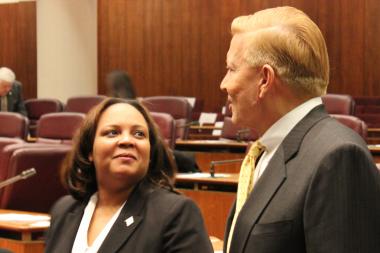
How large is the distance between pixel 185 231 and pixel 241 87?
3.37ft

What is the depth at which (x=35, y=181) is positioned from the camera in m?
5.00

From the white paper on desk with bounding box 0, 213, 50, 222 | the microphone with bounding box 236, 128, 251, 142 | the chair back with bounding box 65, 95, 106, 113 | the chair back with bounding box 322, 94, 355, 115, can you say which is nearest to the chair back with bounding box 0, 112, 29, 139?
the microphone with bounding box 236, 128, 251, 142

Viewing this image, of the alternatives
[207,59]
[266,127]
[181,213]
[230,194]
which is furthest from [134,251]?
[207,59]

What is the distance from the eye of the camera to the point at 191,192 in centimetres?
660

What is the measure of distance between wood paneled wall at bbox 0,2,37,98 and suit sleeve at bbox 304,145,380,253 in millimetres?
15199

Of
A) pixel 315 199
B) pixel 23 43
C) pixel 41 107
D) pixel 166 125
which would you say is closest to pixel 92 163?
pixel 315 199

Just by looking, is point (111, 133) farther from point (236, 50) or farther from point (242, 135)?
point (242, 135)

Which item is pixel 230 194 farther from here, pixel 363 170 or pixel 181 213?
pixel 363 170

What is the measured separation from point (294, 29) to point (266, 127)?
0.22 m

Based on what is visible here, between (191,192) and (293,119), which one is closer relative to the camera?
(293,119)

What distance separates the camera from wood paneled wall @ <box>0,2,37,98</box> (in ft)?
53.4

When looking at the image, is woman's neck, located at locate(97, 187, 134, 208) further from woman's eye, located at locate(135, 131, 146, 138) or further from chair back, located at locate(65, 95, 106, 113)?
chair back, located at locate(65, 95, 106, 113)

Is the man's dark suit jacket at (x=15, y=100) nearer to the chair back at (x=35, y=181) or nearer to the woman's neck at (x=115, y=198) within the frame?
the chair back at (x=35, y=181)

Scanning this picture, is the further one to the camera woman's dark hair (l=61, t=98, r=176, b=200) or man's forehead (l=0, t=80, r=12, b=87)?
man's forehead (l=0, t=80, r=12, b=87)
